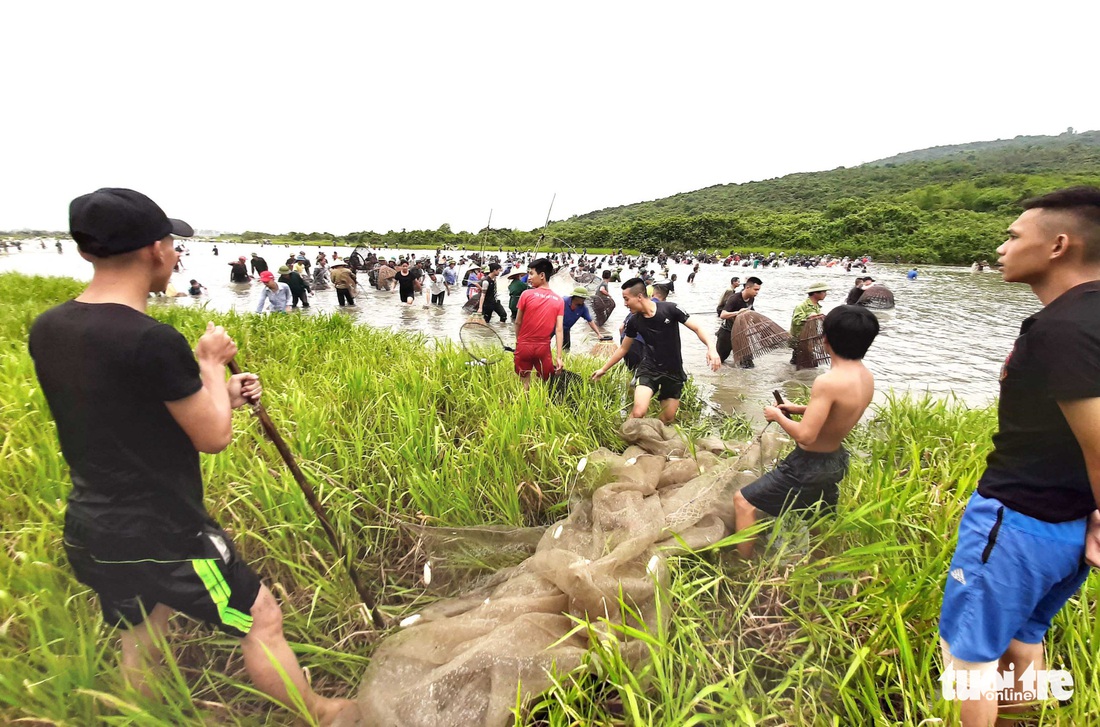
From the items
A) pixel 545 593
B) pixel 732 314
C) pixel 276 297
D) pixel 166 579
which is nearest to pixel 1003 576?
pixel 545 593

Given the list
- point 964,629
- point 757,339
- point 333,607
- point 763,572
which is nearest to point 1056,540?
point 964,629

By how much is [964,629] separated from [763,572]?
2.61 feet

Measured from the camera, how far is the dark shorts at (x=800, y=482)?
96.5 inches

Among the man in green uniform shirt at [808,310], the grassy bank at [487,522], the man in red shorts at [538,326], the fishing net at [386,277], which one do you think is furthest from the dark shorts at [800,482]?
the fishing net at [386,277]

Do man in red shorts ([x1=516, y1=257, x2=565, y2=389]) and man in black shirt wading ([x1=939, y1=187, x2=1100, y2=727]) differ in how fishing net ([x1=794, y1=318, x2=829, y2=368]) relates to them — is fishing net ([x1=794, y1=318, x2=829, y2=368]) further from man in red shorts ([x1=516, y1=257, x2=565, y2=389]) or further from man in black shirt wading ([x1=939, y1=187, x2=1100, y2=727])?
man in black shirt wading ([x1=939, y1=187, x2=1100, y2=727])

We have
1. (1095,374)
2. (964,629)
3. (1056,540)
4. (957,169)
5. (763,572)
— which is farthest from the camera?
(957,169)

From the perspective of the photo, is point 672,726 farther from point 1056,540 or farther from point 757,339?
point 757,339

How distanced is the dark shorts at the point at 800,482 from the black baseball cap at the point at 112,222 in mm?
2902

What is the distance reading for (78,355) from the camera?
132 centimetres

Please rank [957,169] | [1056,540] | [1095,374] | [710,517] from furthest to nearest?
[957,169] < [710,517] < [1056,540] < [1095,374]

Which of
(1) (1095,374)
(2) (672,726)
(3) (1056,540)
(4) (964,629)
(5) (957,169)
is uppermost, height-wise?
(5) (957,169)

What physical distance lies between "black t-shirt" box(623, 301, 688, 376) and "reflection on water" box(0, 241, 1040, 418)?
190 cm

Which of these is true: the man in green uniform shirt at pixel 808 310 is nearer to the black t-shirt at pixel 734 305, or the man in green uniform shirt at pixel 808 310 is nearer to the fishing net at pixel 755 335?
the fishing net at pixel 755 335

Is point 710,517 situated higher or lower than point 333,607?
higher
